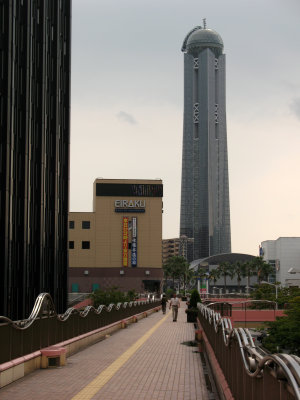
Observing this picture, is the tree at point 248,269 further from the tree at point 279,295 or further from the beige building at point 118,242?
the tree at point 279,295

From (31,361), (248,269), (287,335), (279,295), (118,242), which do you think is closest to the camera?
(31,361)

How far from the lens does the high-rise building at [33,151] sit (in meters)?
41.5

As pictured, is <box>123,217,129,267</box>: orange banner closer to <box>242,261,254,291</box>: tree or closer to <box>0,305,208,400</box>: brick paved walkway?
<box>242,261,254,291</box>: tree

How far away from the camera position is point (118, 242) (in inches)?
5002

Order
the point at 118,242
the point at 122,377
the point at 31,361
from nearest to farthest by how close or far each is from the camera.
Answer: the point at 122,377
the point at 31,361
the point at 118,242

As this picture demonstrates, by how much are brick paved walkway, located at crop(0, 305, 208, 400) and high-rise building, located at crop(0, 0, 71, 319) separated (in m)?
22.4

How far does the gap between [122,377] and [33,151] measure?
122ft

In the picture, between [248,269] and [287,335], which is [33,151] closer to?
[287,335]

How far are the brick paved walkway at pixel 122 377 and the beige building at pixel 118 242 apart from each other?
342 ft

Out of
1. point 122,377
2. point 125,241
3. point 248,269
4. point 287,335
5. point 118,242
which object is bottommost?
point 287,335

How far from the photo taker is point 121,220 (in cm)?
12750

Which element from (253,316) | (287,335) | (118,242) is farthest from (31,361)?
(118,242)

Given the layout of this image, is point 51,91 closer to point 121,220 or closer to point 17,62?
point 17,62

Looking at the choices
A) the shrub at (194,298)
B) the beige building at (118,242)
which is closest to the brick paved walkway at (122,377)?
the shrub at (194,298)
